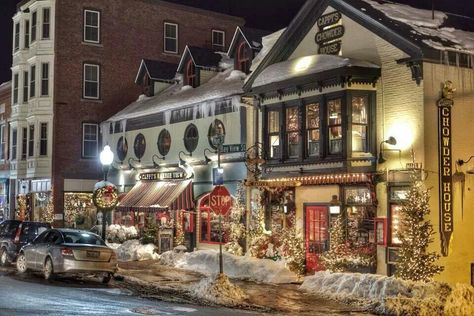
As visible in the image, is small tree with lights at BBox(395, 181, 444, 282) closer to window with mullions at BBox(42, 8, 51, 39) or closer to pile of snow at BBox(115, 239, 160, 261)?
pile of snow at BBox(115, 239, 160, 261)

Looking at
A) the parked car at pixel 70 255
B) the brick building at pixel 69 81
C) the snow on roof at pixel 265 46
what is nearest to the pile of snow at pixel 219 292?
the parked car at pixel 70 255

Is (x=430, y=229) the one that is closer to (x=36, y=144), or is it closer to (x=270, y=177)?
(x=270, y=177)

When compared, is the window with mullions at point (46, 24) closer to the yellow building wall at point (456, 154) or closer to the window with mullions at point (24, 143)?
the window with mullions at point (24, 143)

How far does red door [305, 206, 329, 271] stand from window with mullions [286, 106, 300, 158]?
1.91 meters

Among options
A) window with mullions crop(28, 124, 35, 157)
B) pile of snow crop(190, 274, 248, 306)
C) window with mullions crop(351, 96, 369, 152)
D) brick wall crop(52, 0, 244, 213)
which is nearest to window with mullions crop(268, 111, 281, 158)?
window with mullions crop(351, 96, 369, 152)

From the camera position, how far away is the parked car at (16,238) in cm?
2525

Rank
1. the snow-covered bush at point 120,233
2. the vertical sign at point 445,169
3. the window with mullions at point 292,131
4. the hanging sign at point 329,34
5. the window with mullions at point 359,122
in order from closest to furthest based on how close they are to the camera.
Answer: the vertical sign at point 445,169 < the window with mullions at point 359,122 < the hanging sign at point 329,34 < the window with mullions at point 292,131 < the snow-covered bush at point 120,233

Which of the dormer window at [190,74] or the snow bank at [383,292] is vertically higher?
the dormer window at [190,74]

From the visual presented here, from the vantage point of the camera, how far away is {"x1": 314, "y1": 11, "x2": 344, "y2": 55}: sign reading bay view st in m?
22.4

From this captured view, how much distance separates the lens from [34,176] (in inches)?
1475

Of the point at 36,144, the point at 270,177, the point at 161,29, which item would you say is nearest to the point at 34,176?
the point at 36,144

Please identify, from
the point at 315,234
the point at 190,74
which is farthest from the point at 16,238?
the point at 190,74

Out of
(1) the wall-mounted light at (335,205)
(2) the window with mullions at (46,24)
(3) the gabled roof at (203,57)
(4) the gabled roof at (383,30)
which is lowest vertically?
(1) the wall-mounted light at (335,205)

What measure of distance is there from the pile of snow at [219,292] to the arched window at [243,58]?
1358 cm
